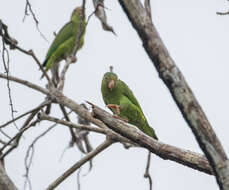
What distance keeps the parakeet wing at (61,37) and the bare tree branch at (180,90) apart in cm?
638

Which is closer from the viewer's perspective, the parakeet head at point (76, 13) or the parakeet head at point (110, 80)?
the parakeet head at point (110, 80)

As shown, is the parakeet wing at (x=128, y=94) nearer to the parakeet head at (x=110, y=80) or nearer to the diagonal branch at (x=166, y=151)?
the parakeet head at (x=110, y=80)

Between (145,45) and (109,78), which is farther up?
(109,78)

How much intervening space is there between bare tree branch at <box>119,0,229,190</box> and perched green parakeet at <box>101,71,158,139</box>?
10.7ft

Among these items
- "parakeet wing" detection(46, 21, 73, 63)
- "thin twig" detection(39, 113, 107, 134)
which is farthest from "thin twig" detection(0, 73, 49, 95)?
"parakeet wing" detection(46, 21, 73, 63)

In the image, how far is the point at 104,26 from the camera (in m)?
5.19

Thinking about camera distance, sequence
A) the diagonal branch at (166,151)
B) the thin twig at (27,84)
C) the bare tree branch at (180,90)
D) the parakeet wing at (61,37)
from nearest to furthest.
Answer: the bare tree branch at (180,90), the diagonal branch at (166,151), the thin twig at (27,84), the parakeet wing at (61,37)

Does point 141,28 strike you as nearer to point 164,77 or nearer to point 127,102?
point 164,77

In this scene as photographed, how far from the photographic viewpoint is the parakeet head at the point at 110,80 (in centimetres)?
573

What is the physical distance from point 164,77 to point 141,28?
30 centimetres

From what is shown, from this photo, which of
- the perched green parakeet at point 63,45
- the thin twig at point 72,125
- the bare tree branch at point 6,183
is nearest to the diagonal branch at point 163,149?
the thin twig at point 72,125

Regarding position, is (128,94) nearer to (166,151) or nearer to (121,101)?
(121,101)

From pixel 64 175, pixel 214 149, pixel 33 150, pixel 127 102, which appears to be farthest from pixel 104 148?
pixel 214 149

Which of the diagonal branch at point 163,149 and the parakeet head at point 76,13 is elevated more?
the parakeet head at point 76,13
